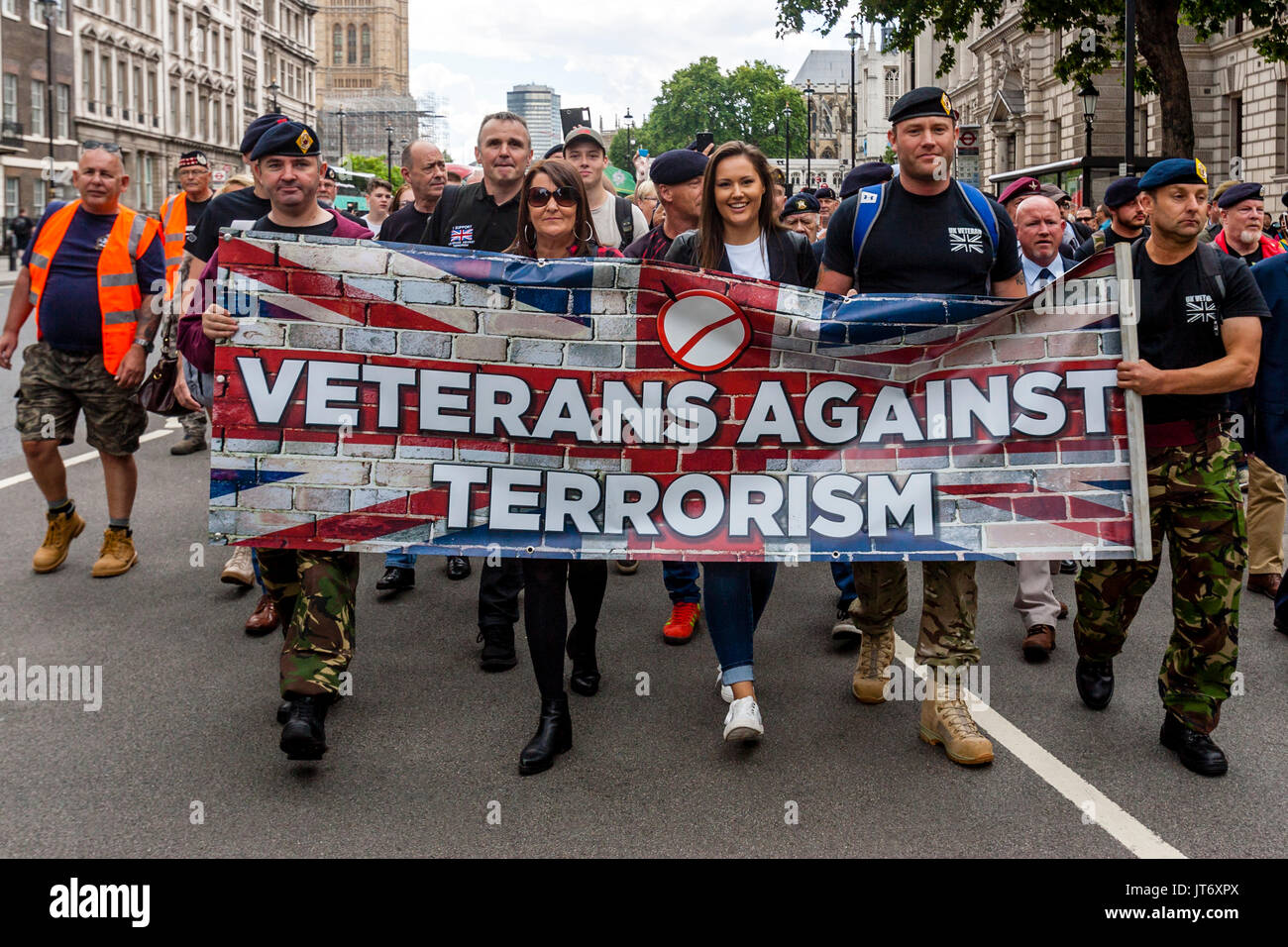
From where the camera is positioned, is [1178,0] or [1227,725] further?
[1178,0]

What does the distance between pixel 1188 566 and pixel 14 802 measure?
13.2 ft

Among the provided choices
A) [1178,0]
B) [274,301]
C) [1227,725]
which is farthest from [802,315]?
[1178,0]

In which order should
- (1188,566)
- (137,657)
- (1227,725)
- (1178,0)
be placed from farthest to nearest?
1. (1178,0)
2. (137,657)
3. (1227,725)
4. (1188,566)

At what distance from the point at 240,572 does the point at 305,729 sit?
287 cm

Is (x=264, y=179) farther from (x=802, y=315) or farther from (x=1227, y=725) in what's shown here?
(x=1227, y=725)

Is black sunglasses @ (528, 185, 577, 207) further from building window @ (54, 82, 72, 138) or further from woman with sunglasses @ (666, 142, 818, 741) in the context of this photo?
building window @ (54, 82, 72, 138)

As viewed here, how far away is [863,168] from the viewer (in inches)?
340

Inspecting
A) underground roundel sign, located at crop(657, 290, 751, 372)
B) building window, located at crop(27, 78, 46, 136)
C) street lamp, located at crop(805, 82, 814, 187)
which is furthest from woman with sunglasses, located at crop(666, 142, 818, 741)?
building window, located at crop(27, 78, 46, 136)

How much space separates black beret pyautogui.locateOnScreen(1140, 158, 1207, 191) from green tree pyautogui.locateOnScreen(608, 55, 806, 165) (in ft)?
383

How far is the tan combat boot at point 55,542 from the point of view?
7188mm

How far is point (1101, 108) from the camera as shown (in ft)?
148

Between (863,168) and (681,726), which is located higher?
(863,168)
